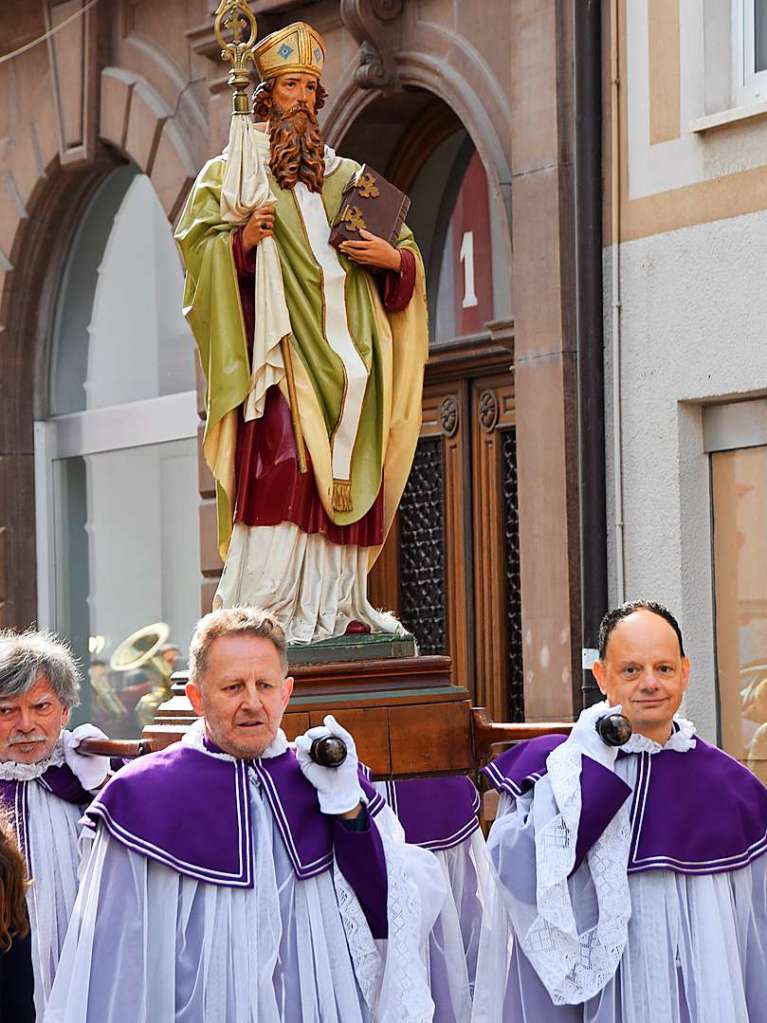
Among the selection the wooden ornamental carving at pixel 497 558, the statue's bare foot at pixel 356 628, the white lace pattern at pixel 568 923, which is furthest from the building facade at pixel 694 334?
the white lace pattern at pixel 568 923

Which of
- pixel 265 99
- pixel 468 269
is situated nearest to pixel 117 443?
pixel 468 269

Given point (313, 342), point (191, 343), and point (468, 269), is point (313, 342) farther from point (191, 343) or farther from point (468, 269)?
point (191, 343)

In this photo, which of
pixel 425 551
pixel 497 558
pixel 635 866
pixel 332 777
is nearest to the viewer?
pixel 332 777

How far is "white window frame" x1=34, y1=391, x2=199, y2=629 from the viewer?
1459cm

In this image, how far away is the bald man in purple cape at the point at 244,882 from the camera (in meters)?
4.62

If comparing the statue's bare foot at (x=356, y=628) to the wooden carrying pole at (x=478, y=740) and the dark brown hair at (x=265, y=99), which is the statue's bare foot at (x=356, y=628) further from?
the dark brown hair at (x=265, y=99)

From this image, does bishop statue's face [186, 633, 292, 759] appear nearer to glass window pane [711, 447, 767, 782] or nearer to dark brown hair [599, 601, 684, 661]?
dark brown hair [599, 601, 684, 661]

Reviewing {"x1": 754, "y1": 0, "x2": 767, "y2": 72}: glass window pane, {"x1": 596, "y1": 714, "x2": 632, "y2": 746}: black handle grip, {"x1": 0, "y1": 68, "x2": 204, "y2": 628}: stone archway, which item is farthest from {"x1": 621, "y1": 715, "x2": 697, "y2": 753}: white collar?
{"x1": 0, "y1": 68, "x2": 204, "y2": 628}: stone archway

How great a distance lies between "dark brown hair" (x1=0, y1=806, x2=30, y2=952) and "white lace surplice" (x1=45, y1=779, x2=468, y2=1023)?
0.58 metres

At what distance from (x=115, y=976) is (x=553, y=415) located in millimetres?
5897

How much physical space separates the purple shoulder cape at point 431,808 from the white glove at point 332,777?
191 centimetres

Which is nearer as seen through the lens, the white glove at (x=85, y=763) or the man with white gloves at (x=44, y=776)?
the man with white gloves at (x=44, y=776)

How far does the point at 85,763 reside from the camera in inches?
245

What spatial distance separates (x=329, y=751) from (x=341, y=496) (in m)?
2.11
